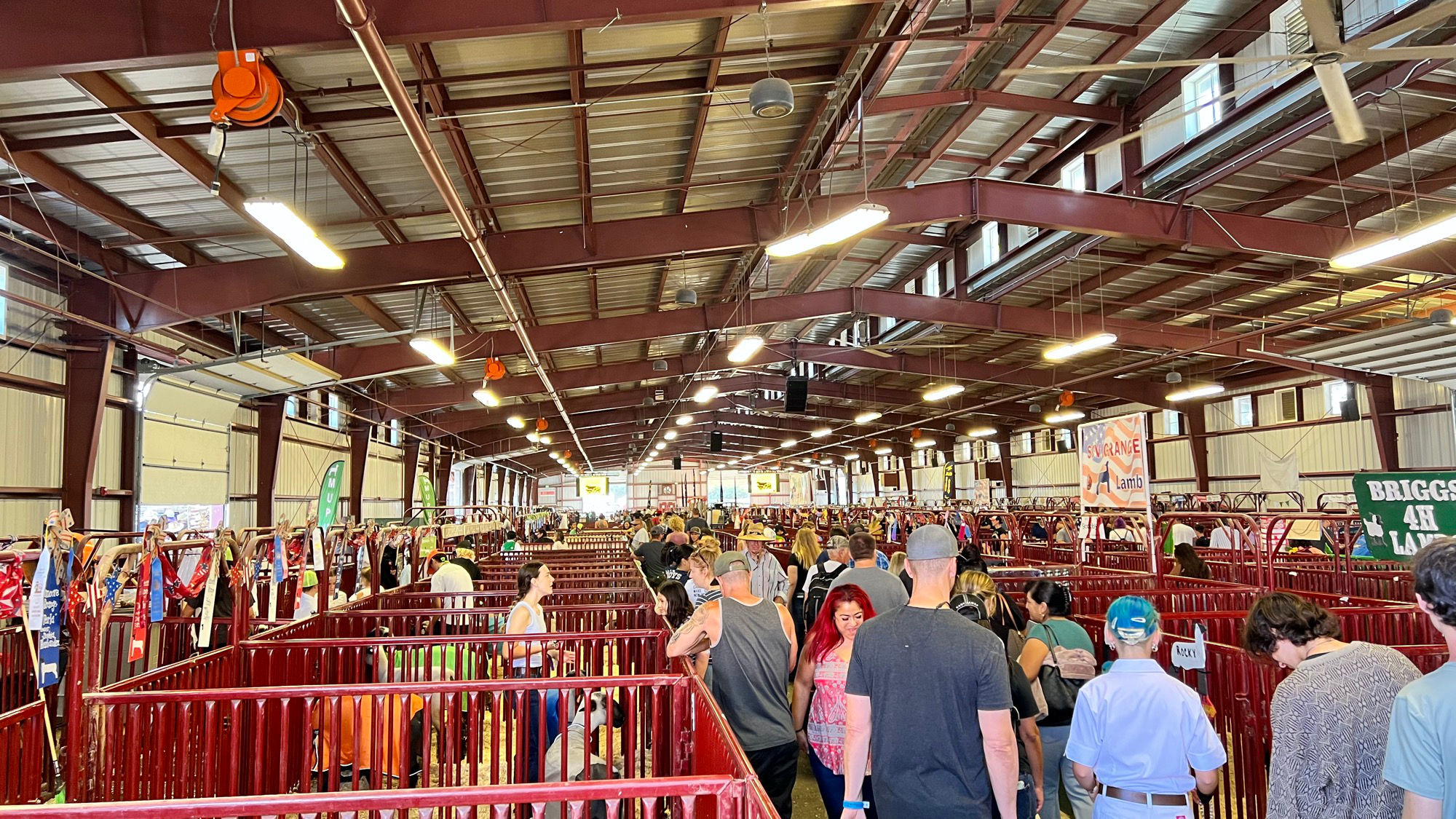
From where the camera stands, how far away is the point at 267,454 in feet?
57.9

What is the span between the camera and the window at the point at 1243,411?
27.2 meters

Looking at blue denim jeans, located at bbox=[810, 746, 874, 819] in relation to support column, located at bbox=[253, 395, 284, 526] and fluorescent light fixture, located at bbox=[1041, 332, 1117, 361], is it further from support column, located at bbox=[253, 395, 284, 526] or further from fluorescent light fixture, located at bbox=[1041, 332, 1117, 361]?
support column, located at bbox=[253, 395, 284, 526]

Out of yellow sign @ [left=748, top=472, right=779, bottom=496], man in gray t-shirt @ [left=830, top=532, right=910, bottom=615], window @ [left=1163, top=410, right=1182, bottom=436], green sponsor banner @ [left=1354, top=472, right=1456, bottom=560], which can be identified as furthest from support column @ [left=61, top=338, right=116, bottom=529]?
window @ [left=1163, top=410, right=1182, bottom=436]

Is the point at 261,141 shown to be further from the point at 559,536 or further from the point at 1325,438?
the point at 1325,438

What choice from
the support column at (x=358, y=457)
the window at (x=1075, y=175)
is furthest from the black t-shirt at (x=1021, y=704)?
the support column at (x=358, y=457)

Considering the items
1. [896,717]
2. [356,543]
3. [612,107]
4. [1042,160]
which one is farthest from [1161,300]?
[896,717]

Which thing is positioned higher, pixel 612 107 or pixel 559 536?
pixel 612 107

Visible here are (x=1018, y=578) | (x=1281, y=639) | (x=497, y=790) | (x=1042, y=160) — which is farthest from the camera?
(x=1042, y=160)

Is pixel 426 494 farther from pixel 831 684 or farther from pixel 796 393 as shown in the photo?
pixel 831 684

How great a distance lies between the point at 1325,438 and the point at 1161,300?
32.6 feet

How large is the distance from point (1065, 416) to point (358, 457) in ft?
77.1

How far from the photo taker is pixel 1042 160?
505 inches

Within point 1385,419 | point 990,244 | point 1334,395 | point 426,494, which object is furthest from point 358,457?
point 1334,395

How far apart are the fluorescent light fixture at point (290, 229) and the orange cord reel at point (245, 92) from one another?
787 mm
